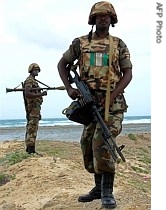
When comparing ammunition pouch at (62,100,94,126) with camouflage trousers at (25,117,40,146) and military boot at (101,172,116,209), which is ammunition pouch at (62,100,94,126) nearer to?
military boot at (101,172,116,209)

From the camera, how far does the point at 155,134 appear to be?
2.51 meters

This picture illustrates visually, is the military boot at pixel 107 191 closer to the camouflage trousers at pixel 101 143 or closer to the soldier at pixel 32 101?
the camouflage trousers at pixel 101 143

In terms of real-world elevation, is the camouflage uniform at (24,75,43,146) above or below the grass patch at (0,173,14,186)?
above

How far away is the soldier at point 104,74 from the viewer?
4340mm

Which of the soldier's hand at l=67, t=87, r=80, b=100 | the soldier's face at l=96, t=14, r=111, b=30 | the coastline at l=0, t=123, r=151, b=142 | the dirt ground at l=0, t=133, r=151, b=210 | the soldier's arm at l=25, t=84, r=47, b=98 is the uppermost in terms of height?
the soldier's face at l=96, t=14, r=111, b=30

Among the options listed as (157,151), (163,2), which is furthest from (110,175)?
(163,2)

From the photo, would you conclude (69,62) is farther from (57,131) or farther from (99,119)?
(57,131)

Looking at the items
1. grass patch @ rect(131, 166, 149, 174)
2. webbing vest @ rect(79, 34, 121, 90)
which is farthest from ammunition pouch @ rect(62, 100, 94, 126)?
grass patch @ rect(131, 166, 149, 174)

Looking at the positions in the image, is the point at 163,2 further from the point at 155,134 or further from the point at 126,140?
the point at 126,140

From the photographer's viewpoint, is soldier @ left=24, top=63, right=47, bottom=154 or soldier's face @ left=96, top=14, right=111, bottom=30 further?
soldier @ left=24, top=63, right=47, bottom=154

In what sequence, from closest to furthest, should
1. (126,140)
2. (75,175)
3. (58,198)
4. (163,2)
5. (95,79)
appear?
(163,2), (95,79), (58,198), (75,175), (126,140)

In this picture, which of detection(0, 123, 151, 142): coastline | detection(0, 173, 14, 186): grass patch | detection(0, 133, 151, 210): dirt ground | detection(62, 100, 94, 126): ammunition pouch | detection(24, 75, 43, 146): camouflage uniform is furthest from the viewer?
detection(0, 123, 151, 142): coastline

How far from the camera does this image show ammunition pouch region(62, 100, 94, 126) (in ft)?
14.7

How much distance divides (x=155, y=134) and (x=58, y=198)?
339 centimetres
